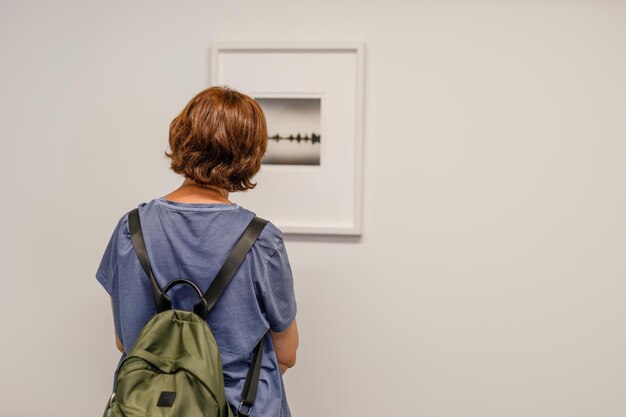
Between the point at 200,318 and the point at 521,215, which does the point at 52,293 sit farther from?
the point at 521,215

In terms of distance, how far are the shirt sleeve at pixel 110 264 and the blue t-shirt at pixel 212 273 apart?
0.02 meters

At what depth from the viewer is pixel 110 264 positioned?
117 centimetres

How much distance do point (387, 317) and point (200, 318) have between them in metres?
0.71

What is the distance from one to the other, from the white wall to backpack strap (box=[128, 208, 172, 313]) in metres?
0.55

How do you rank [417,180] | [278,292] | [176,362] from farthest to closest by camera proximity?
[417,180] → [278,292] → [176,362]

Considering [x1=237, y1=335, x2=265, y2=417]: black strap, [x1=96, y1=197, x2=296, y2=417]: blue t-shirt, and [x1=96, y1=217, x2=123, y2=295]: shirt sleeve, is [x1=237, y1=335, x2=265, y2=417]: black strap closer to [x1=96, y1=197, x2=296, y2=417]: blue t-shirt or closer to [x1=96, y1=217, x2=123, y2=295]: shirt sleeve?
[x1=96, y1=197, x2=296, y2=417]: blue t-shirt

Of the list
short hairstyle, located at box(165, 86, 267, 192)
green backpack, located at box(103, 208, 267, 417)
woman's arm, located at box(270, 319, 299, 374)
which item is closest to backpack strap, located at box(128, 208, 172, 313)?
green backpack, located at box(103, 208, 267, 417)

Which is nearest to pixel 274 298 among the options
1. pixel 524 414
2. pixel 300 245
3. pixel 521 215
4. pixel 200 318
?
pixel 200 318

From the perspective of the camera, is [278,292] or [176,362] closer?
[176,362]

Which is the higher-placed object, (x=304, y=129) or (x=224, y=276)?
(x=304, y=129)

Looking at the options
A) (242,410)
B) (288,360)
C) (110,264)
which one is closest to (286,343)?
(288,360)

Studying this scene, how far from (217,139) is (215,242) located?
0.62 feet

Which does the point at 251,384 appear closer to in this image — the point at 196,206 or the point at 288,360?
the point at 288,360

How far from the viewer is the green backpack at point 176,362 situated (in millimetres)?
978
